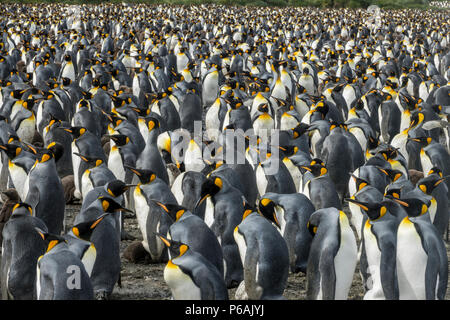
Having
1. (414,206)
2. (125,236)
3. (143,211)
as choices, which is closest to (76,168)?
(125,236)

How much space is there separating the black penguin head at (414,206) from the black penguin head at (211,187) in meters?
1.25

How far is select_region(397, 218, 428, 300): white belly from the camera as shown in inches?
148

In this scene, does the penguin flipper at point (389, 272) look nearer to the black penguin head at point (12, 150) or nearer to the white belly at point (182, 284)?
the white belly at point (182, 284)

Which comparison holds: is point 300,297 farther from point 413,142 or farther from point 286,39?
point 286,39

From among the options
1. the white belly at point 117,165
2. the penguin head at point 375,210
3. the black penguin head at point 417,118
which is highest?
the black penguin head at point 417,118

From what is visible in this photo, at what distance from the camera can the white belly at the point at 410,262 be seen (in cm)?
375

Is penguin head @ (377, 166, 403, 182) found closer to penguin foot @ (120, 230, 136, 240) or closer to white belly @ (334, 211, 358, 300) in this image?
white belly @ (334, 211, 358, 300)

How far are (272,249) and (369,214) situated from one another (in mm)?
694

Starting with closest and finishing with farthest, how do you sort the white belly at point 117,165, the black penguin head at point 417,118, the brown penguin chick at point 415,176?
1. the brown penguin chick at point 415,176
2. the white belly at point 117,165
3. the black penguin head at point 417,118

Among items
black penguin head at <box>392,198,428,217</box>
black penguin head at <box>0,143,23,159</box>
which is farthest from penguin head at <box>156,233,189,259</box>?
black penguin head at <box>0,143,23,159</box>

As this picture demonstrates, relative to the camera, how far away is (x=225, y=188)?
452 cm

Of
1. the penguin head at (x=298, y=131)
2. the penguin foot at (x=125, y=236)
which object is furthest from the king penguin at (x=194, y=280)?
the penguin head at (x=298, y=131)

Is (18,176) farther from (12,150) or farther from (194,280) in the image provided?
(194,280)

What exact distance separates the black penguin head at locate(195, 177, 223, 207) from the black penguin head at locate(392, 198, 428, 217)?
125 cm
